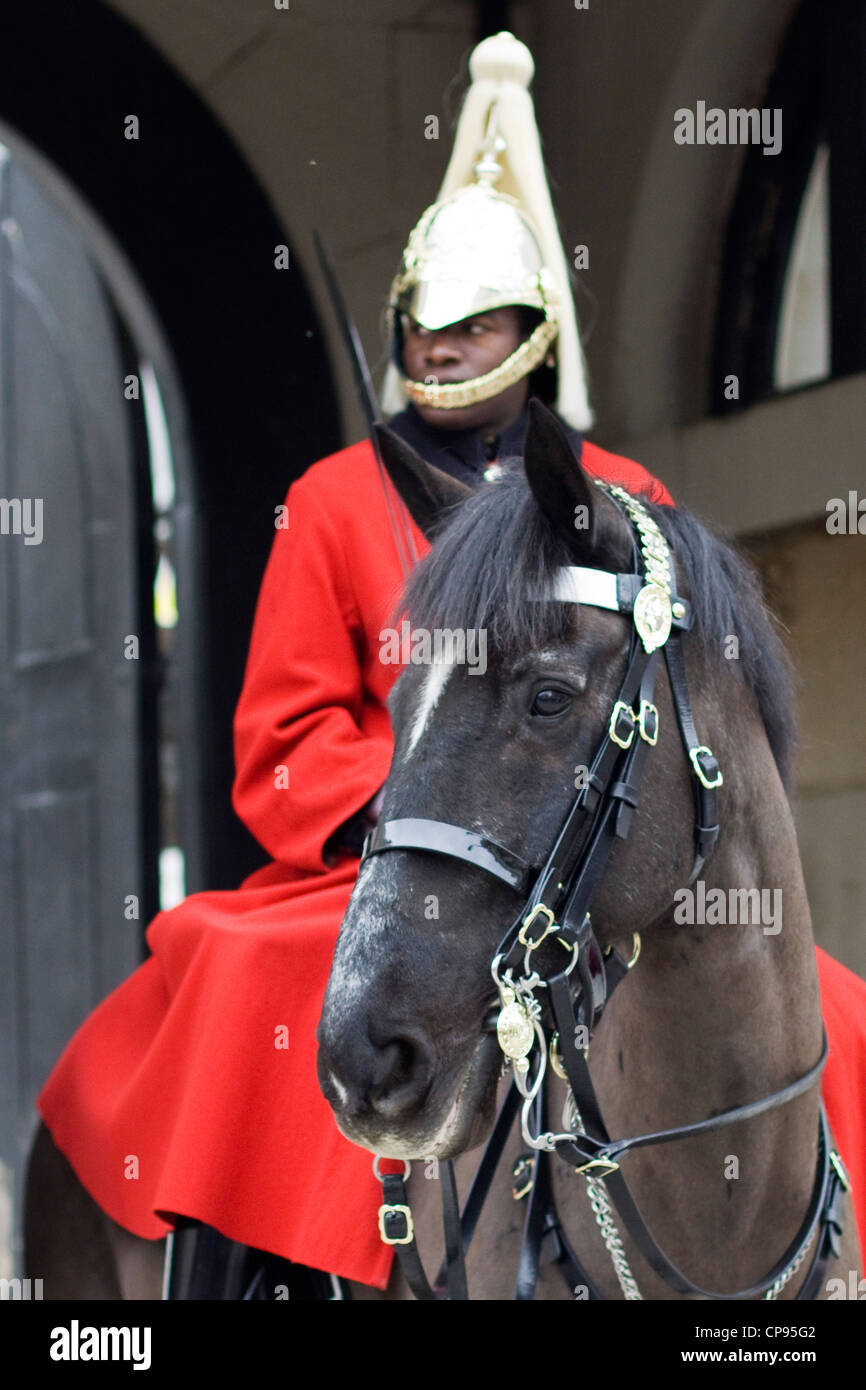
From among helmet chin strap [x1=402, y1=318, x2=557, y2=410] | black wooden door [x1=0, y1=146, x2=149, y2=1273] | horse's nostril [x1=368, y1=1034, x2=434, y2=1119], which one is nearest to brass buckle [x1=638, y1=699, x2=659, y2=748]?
horse's nostril [x1=368, y1=1034, x2=434, y2=1119]

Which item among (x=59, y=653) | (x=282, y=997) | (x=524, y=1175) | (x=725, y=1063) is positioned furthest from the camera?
(x=59, y=653)

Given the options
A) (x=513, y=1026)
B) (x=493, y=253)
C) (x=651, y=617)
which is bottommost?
(x=513, y=1026)

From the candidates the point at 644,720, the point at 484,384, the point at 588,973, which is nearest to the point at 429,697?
the point at 644,720

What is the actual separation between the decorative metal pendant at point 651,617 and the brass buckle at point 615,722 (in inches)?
3.5

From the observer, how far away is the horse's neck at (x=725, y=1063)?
2115 mm

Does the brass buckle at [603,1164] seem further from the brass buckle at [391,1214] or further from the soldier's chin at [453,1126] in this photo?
the brass buckle at [391,1214]

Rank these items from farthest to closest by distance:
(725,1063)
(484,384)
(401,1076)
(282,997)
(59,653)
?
(59,653), (484,384), (282,997), (725,1063), (401,1076)

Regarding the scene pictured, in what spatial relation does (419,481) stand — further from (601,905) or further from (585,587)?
(601,905)

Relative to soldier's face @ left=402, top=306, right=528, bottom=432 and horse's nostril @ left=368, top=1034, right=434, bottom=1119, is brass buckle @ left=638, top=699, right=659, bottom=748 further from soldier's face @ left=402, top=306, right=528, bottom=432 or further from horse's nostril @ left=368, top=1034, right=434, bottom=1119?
soldier's face @ left=402, top=306, right=528, bottom=432

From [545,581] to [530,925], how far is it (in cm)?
41

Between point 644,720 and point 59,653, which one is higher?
point 59,653

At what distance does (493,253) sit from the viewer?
10.8 feet

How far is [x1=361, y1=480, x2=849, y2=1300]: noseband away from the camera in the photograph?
1896mm
